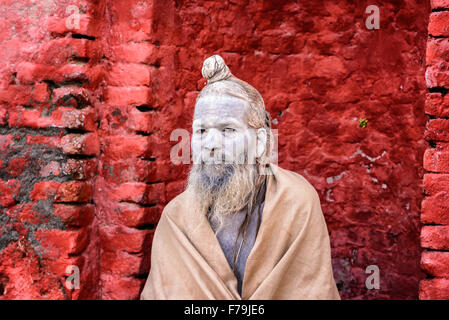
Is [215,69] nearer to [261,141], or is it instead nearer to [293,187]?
[261,141]

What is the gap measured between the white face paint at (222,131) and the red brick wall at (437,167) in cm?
84

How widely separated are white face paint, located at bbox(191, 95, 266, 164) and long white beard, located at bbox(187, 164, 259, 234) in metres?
0.05

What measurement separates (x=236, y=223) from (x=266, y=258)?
24 centimetres

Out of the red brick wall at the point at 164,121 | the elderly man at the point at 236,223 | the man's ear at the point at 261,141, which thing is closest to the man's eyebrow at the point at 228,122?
the elderly man at the point at 236,223

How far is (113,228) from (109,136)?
52cm

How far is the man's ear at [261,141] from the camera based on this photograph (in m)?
2.23

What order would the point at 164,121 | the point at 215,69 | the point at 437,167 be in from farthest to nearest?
the point at 164,121, the point at 215,69, the point at 437,167

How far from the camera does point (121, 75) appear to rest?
8.31 feet

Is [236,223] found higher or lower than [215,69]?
lower

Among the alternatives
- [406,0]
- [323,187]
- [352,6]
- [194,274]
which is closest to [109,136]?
[194,274]

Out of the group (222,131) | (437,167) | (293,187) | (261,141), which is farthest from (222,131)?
(437,167)

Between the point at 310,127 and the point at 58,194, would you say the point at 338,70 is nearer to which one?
the point at 310,127

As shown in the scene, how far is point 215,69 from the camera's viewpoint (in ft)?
7.18

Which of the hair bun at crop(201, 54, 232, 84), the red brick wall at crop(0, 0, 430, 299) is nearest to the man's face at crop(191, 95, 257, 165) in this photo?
the hair bun at crop(201, 54, 232, 84)
